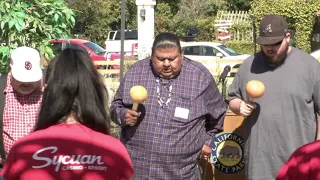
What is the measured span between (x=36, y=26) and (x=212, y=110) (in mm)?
1615

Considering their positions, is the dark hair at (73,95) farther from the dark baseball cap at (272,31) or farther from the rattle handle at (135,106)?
the dark baseball cap at (272,31)

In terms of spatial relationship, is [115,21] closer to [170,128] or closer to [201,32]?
[201,32]

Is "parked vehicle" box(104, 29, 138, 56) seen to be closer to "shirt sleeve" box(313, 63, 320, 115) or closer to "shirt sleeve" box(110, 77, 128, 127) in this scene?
"shirt sleeve" box(110, 77, 128, 127)

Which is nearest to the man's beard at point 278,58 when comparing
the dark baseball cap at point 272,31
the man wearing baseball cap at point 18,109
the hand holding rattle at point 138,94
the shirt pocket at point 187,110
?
the dark baseball cap at point 272,31

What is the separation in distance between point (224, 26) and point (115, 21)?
609 centimetres

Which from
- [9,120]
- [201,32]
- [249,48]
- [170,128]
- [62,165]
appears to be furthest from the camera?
[201,32]

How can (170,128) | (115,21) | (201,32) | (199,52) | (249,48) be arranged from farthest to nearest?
(115,21), (201,32), (249,48), (199,52), (170,128)

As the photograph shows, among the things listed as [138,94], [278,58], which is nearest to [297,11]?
[278,58]

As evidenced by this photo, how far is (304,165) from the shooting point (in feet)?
7.18

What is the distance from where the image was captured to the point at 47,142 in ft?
7.50

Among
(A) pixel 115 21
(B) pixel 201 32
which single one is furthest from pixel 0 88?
(A) pixel 115 21

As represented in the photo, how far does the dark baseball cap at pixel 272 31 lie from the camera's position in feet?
12.9

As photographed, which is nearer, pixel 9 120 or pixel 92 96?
pixel 92 96

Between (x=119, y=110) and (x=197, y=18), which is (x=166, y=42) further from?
(x=197, y=18)
